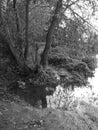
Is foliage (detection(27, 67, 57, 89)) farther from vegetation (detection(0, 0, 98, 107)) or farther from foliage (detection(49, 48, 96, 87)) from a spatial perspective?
foliage (detection(49, 48, 96, 87))

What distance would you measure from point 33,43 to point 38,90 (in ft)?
12.1

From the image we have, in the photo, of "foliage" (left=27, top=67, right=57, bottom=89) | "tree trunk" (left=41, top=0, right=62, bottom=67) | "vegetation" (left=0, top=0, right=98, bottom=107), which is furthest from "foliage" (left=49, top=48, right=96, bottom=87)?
"tree trunk" (left=41, top=0, right=62, bottom=67)

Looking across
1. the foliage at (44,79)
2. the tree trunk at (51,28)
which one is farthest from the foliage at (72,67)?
the tree trunk at (51,28)

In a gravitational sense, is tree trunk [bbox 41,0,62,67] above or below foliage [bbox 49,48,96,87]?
above

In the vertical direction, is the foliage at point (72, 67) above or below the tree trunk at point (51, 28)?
below

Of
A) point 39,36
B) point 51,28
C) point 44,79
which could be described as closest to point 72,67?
point 44,79

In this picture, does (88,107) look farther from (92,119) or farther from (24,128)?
(24,128)

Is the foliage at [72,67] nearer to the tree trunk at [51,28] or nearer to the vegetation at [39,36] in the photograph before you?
the vegetation at [39,36]

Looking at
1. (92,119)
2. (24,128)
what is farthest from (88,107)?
(24,128)

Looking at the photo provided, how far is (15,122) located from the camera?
3645 mm

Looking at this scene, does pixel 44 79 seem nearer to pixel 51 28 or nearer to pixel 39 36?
pixel 51 28

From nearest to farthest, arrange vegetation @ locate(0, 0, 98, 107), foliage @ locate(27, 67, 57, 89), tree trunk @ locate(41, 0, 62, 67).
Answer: tree trunk @ locate(41, 0, 62, 67)
vegetation @ locate(0, 0, 98, 107)
foliage @ locate(27, 67, 57, 89)

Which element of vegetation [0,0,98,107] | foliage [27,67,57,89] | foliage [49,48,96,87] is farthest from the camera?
foliage [49,48,96,87]

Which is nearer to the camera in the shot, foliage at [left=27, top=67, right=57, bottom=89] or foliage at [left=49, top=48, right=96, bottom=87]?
foliage at [left=27, top=67, right=57, bottom=89]
